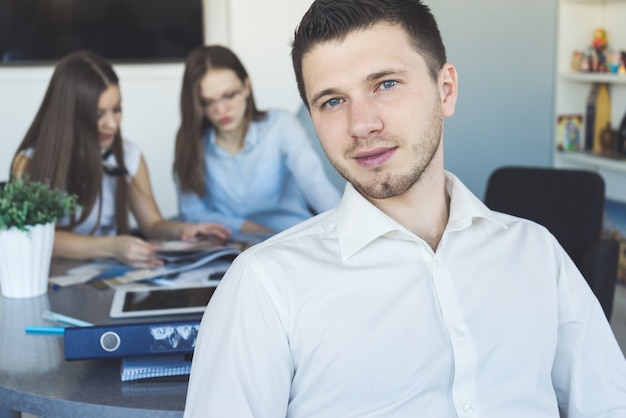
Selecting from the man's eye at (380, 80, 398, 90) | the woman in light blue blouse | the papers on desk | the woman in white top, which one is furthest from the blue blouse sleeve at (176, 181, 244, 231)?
the man's eye at (380, 80, 398, 90)

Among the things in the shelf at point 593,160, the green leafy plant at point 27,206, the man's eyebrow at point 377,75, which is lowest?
the shelf at point 593,160

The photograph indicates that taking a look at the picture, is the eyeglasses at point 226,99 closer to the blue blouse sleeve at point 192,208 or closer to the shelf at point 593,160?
the blue blouse sleeve at point 192,208

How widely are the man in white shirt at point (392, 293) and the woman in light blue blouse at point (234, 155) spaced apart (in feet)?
5.19

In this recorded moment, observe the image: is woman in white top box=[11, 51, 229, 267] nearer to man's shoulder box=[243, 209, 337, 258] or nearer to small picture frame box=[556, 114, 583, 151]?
man's shoulder box=[243, 209, 337, 258]

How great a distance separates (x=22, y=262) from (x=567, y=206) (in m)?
1.71

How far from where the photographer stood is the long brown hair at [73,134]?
263 centimetres

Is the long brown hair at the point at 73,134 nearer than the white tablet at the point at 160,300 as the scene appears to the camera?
No

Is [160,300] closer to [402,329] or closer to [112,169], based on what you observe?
[402,329]

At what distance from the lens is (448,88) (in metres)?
1.45

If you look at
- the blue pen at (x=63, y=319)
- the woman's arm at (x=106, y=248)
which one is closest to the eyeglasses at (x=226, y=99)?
the woman's arm at (x=106, y=248)

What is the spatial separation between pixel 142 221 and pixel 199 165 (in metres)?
0.30

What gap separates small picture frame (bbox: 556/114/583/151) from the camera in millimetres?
4594

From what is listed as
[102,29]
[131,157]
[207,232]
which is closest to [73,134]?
[131,157]

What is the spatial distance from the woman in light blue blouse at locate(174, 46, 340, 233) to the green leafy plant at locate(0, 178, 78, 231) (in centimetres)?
102
